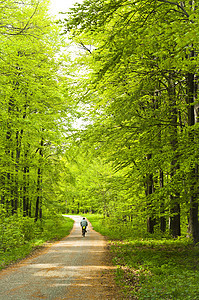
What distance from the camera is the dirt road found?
6336 millimetres

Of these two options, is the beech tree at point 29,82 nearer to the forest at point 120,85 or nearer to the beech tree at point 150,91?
the forest at point 120,85

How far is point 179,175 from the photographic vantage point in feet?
28.6

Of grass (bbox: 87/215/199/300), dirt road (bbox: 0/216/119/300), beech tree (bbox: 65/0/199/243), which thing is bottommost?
dirt road (bbox: 0/216/119/300)

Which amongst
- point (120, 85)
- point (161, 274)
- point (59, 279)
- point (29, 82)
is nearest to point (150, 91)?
point (120, 85)

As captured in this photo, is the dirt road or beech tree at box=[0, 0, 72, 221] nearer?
the dirt road

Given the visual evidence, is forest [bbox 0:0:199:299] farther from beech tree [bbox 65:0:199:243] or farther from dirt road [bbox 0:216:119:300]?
dirt road [bbox 0:216:119:300]

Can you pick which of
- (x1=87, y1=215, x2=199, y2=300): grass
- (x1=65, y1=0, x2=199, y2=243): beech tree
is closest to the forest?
(x1=65, y1=0, x2=199, y2=243): beech tree

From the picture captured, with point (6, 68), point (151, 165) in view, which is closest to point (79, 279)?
point (151, 165)

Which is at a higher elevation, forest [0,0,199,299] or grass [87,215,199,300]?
forest [0,0,199,299]

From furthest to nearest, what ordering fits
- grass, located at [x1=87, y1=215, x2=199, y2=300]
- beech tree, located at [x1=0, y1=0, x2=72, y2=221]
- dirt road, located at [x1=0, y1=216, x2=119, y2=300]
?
beech tree, located at [x1=0, y1=0, x2=72, y2=221], dirt road, located at [x1=0, y1=216, x2=119, y2=300], grass, located at [x1=87, y1=215, x2=199, y2=300]

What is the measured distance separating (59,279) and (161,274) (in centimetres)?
289

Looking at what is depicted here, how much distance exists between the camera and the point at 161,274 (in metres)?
7.18

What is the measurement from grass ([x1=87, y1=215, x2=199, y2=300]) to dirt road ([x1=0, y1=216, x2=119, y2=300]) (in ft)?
1.66

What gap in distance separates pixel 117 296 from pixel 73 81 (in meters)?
8.46
